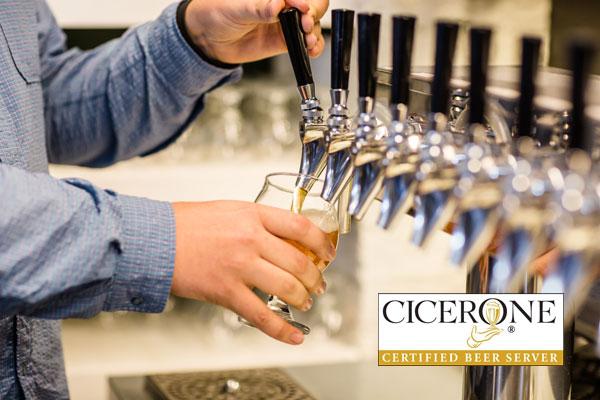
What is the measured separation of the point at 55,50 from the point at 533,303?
110cm

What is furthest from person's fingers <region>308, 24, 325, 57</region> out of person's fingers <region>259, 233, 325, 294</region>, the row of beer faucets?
person's fingers <region>259, 233, 325, 294</region>

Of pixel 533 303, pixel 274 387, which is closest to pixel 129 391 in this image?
pixel 274 387

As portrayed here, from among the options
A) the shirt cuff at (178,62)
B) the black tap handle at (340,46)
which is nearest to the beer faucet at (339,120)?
the black tap handle at (340,46)

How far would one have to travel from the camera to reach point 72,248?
1008mm

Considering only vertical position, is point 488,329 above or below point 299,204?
below

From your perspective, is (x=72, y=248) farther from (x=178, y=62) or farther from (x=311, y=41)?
(x=178, y=62)

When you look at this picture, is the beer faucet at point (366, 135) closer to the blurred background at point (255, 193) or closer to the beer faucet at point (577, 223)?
the beer faucet at point (577, 223)

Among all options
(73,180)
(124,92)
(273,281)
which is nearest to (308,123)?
(273,281)

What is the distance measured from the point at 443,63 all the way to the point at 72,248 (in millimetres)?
443

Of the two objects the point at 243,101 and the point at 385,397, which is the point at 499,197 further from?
the point at 243,101

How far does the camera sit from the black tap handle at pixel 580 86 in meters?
0.65

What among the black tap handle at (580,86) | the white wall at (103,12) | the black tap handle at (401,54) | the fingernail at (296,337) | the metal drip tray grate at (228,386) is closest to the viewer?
the black tap handle at (580,86)

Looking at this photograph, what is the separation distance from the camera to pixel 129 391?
1429 mm

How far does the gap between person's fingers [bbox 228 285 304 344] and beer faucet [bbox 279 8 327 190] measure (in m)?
0.13
